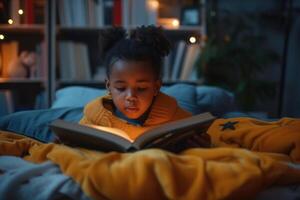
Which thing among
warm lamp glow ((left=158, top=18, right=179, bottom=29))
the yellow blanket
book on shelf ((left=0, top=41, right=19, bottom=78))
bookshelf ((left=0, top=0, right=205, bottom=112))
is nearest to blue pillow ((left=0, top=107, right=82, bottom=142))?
the yellow blanket

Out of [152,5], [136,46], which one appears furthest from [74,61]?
[136,46]

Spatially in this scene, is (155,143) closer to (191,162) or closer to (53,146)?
(191,162)

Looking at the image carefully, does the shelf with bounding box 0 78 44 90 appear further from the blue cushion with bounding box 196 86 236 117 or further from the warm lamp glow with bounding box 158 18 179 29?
the blue cushion with bounding box 196 86 236 117

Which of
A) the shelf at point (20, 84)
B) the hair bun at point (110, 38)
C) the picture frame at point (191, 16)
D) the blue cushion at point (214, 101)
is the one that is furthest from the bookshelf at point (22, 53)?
the hair bun at point (110, 38)

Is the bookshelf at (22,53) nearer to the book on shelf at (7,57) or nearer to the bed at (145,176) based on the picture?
the book on shelf at (7,57)

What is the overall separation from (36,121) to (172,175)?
855mm

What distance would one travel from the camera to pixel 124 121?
110 cm

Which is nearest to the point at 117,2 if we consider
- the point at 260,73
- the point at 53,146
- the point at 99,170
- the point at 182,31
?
the point at 182,31

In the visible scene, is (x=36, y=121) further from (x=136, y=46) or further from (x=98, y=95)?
(x=136, y=46)

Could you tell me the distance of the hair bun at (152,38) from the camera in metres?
1.14

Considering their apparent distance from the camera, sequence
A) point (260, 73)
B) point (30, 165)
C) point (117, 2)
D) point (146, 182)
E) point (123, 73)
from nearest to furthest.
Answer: point (146, 182), point (30, 165), point (123, 73), point (117, 2), point (260, 73)

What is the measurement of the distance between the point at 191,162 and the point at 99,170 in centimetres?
16

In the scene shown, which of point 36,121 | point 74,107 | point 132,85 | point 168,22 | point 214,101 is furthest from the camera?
point 168,22

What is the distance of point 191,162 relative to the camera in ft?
2.36
